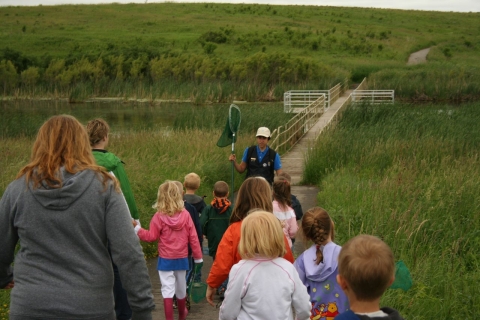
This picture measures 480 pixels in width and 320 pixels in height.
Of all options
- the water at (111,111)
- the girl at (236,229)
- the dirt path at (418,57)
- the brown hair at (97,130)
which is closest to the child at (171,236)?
the brown hair at (97,130)

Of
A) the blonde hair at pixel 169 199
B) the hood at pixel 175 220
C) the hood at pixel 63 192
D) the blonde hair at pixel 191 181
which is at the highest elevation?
the hood at pixel 63 192

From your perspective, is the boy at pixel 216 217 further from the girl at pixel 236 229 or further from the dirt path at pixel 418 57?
the dirt path at pixel 418 57

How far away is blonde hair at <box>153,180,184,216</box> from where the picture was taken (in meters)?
6.26

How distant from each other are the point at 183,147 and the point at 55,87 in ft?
110

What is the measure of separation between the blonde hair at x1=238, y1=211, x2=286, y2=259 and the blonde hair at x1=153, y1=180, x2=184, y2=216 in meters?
2.40

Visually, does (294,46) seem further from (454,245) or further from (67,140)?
(67,140)

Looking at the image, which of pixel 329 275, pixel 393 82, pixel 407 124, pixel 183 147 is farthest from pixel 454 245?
pixel 393 82

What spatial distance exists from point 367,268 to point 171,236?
366 cm

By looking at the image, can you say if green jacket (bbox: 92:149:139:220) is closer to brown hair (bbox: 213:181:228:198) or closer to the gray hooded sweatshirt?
brown hair (bbox: 213:181:228:198)

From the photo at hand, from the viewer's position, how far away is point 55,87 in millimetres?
47344

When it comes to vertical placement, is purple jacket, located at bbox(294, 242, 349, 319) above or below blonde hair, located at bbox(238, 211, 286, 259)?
below

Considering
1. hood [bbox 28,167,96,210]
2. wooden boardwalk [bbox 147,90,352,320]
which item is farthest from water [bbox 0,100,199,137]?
hood [bbox 28,167,96,210]

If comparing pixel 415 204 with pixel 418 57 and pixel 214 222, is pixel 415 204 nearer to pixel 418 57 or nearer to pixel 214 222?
pixel 214 222

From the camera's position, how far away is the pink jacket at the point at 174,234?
635 centimetres
